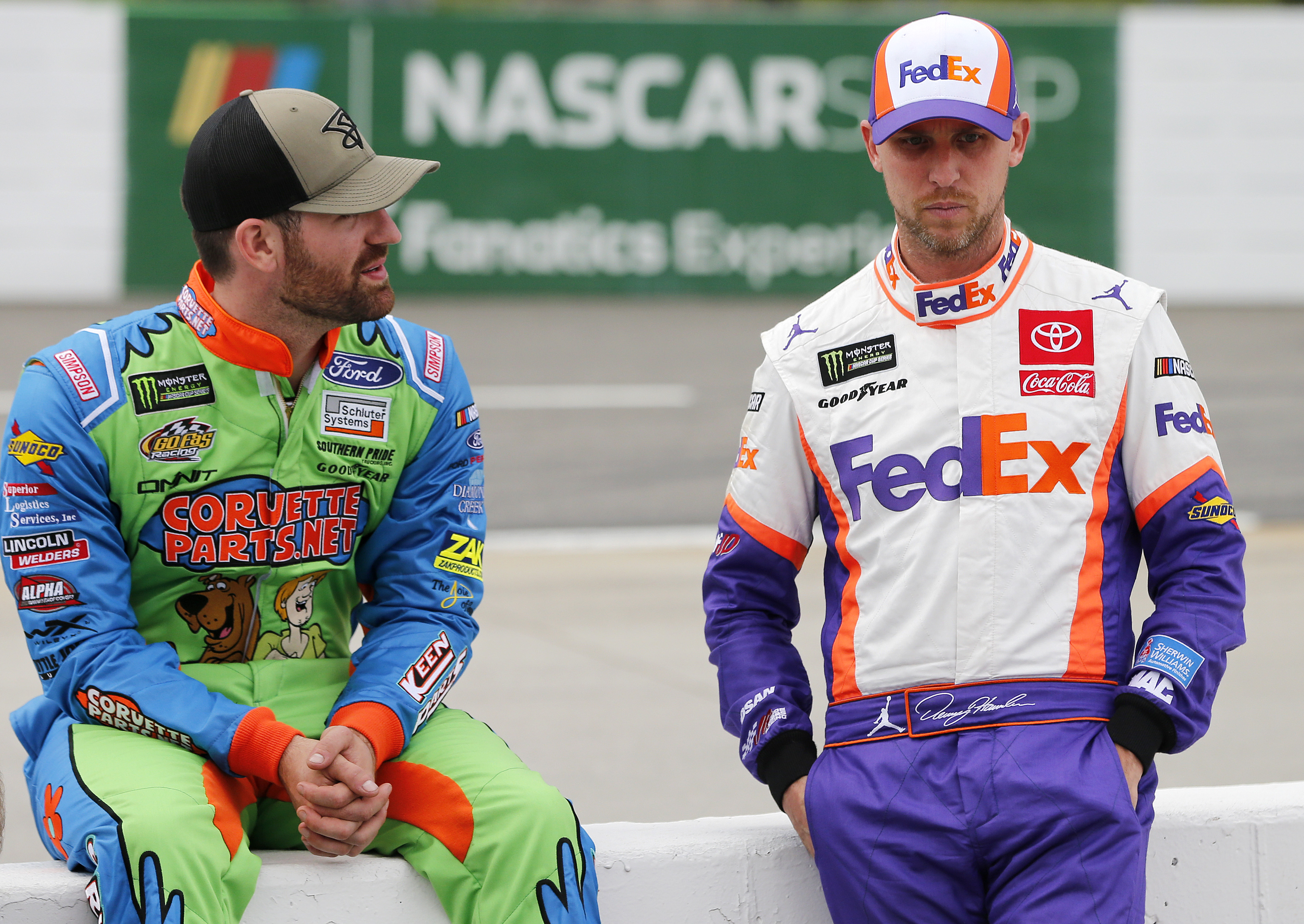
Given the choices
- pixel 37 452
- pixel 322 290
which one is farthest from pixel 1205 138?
pixel 37 452

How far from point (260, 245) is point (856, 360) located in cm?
107

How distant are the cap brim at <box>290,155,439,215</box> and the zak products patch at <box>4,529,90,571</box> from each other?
685 millimetres

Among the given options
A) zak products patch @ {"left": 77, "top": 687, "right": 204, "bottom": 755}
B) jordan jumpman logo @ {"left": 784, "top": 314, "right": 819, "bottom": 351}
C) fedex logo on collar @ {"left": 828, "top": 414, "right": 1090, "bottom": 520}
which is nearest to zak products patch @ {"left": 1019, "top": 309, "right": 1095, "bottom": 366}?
fedex logo on collar @ {"left": 828, "top": 414, "right": 1090, "bottom": 520}

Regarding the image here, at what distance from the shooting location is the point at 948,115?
2.71 m

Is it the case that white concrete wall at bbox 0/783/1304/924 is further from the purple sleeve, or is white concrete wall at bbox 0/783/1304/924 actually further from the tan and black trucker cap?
the tan and black trucker cap

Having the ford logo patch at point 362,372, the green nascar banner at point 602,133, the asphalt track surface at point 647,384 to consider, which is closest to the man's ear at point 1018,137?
the ford logo patch at point 362,372

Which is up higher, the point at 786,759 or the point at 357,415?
the point at 357,415

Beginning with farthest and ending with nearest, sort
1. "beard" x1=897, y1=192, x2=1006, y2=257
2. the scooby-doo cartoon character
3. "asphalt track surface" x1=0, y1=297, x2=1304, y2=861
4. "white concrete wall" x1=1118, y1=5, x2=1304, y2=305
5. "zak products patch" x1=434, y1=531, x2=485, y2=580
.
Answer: "white concrete wall" x1=1118, y1=5, x2=1304, y2=305 < "asphalt track surface" x1=0, y1=297, x2=1304, y2=861 < "zak products patch" x1=434, y1=531, x2=485, y2=580 < the scooby-doo cartoon character < "beard" x1=897, y1=192, x2=1006, y2=257

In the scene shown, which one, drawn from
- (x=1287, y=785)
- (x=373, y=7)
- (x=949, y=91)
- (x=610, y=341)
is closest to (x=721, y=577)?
(x=949, y=91)

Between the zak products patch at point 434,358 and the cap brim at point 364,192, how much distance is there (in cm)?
28

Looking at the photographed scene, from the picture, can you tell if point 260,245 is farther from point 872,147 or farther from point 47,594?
point 872,147

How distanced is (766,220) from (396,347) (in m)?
13.2

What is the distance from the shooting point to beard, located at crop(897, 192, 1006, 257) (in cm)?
275

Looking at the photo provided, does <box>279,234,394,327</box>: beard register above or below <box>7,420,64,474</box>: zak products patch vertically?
above
